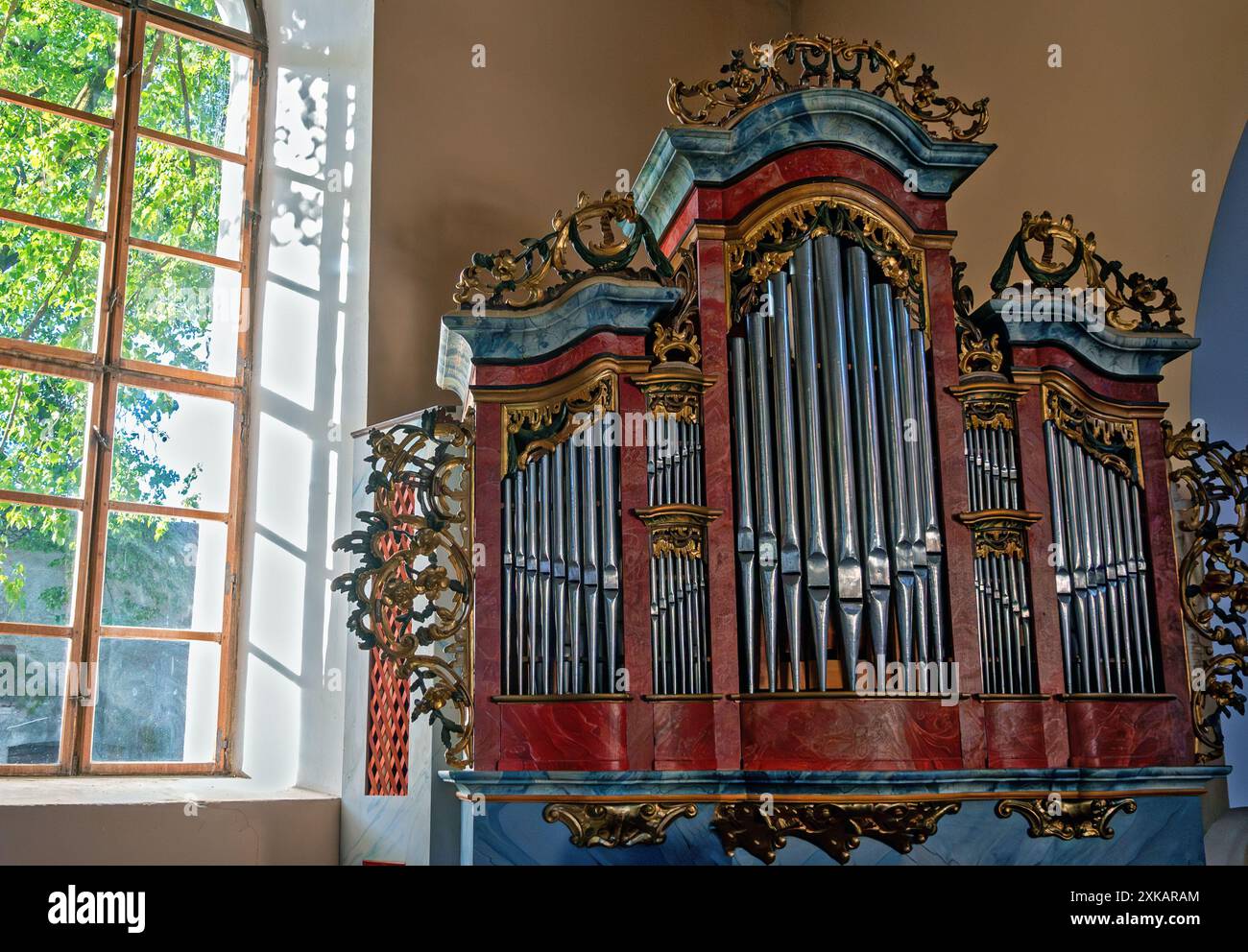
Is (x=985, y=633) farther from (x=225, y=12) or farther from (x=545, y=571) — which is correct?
(x=225, y=12)

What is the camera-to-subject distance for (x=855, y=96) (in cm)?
559

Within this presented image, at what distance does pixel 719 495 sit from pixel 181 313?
400 centimetres

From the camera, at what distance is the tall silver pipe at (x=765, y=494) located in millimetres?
5180

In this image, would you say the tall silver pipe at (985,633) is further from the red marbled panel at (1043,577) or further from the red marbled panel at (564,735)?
the red marbled panel at (564,735)

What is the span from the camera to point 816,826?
4.99 m

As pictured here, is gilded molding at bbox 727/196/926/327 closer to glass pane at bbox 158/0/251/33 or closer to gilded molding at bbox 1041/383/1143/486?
gilded molding at bbox 1041/383/1143/486

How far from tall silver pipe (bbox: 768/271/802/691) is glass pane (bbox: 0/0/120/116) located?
4.50 meters

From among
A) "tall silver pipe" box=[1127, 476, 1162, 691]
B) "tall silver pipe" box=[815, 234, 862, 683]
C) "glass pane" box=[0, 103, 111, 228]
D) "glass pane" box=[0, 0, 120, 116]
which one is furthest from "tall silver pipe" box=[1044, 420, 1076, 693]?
"glass pane" box=[0, 0, 120, 116]

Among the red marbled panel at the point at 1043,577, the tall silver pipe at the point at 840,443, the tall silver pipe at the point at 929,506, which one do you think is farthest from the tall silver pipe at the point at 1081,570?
the tall silver pipe at the point at 840,443

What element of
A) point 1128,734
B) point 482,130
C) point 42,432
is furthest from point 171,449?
point 1128,734

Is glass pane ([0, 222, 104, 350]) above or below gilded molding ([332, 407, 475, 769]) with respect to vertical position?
above

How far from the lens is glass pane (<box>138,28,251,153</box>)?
8.00 meters
